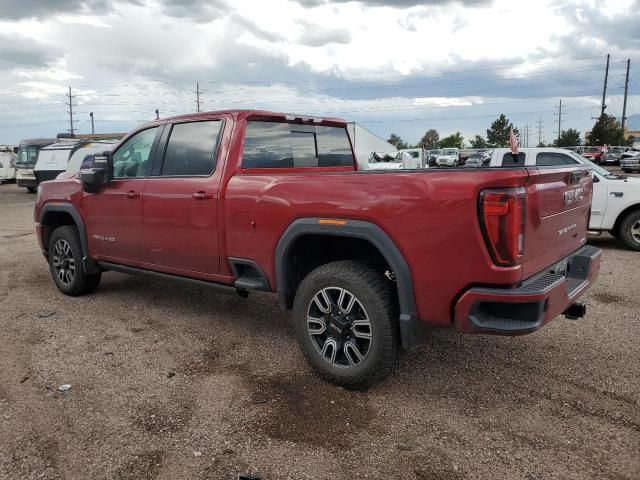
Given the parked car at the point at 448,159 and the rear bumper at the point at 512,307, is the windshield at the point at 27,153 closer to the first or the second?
the parked car at the point at 448,159

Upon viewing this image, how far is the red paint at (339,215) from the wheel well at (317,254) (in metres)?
0.15

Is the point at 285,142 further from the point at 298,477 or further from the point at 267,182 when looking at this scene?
the point at 298,477

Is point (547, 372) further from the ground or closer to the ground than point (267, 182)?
closer to the ground

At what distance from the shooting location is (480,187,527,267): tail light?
2.77m

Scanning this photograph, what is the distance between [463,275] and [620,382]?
66.6 inches

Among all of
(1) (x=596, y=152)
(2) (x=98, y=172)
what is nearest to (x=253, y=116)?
(2) (x=98, y=172)

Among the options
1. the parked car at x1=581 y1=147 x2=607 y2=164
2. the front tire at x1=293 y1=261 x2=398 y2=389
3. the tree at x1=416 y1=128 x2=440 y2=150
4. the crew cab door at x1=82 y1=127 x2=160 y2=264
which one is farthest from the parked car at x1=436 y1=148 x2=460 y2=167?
the tree at x1=416 y1=128 x2=440 y2=150

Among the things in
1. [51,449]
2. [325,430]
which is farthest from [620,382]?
[51,449]

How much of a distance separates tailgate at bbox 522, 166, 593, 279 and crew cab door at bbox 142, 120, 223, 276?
234 centimetres

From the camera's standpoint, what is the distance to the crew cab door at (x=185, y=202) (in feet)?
14.0

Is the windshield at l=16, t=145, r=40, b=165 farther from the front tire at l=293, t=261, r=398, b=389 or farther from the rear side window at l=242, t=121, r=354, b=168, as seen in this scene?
the front tire at l=293, t=261, r=398, b=389

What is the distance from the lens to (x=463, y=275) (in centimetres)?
293

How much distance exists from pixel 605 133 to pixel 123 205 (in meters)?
74.6

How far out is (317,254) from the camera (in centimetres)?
398
